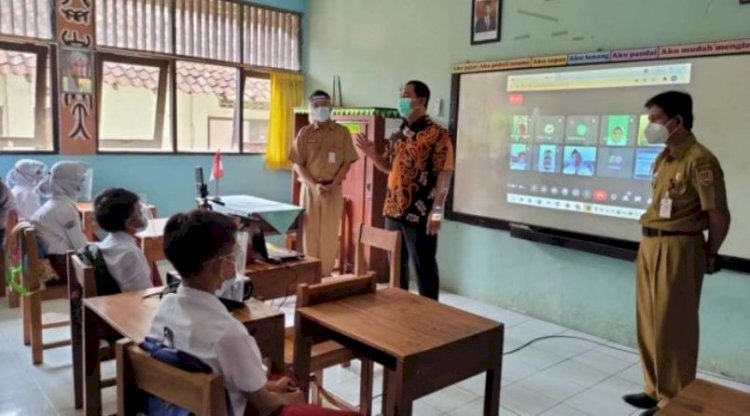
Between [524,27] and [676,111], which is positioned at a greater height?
[524,27]

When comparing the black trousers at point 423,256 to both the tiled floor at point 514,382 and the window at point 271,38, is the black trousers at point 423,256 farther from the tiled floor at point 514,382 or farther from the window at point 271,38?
the window at point 271,38

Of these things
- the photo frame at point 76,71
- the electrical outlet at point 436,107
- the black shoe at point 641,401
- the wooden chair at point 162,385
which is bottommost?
the black shoe at point 641,401

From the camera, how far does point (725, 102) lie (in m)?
2.95

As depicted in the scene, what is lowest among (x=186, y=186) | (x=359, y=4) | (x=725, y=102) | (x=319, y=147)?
(x=186, y=186)

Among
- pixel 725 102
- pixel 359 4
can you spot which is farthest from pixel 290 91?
pixel 725 102

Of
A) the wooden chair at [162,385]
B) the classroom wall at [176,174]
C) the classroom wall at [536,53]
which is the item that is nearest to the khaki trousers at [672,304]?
the classroom wall at [536,53]

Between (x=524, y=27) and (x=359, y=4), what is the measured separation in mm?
1872

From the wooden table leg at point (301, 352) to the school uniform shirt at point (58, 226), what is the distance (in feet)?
5.94

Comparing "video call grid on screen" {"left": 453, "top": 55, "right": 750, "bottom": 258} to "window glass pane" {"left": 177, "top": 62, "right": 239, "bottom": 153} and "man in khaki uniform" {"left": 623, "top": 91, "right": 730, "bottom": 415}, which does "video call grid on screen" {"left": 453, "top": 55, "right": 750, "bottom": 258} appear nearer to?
"man in khaki uniform" {"left": 623, "top": 91, "right": 730, "bottom": 415}

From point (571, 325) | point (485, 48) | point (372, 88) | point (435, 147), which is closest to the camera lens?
point (435, 147)

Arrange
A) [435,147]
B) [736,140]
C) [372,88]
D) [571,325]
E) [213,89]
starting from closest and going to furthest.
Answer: [736,140]
[435,147]
[571,325]
[372,88]
[213,89]

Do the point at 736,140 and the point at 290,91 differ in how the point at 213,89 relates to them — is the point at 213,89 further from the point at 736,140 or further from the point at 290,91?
the point at 736,140

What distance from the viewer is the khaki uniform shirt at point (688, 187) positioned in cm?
230

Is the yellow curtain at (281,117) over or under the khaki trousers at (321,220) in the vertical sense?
over
